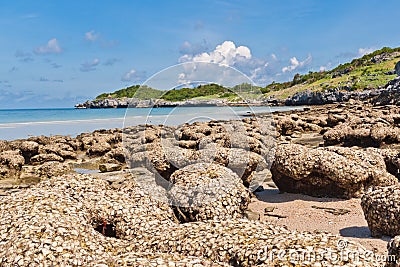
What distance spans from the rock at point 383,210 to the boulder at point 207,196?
233 cm

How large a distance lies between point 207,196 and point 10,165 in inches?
462

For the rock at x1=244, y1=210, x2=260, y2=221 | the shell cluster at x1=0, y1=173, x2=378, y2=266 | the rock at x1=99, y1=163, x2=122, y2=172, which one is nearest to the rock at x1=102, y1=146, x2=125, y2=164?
the rock at x1=99, y1=163, x2=122, y2=172

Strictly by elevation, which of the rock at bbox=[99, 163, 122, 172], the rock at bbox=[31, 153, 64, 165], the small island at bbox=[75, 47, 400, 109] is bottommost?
the rock at bbox=[99, 163, 122, 172]

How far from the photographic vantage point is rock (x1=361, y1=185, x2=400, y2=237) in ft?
22.3

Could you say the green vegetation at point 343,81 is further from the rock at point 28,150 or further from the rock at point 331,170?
the rock at point 28,150

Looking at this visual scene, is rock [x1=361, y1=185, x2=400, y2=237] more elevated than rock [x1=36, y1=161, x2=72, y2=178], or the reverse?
rock [x1=361, y1=185, x2=400, y2=237]

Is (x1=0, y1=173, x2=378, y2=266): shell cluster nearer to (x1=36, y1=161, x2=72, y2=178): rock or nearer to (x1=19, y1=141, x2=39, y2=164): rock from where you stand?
(x1=36, y1=161, x2=72, y2=178): rock

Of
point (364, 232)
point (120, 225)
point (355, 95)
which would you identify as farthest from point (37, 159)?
point (355, 95)

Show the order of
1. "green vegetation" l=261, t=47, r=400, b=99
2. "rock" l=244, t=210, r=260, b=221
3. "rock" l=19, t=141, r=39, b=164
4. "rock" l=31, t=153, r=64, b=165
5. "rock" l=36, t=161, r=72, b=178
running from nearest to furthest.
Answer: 1. "rock" l=244, t=210, r=260, b=221
2. "rock" l=36, t=161, r=72, b=178
3. "rock" l=31, t=153, r=64, b=165
4. "rock" l=19, t=141, r=39, b=164
5. "green vegetation" l=261, t=47, r=400, b=99

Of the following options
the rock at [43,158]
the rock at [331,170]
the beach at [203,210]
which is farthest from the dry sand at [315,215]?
the rock at [43,158]

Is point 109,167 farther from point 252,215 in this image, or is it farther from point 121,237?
point 121,237

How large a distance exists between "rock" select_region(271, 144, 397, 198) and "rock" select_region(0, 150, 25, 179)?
1066 cm

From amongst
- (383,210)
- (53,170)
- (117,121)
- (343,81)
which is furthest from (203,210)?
(343,81)

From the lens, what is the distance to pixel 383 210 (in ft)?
22.8
